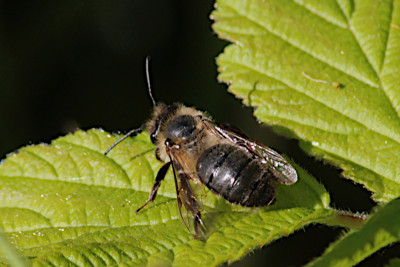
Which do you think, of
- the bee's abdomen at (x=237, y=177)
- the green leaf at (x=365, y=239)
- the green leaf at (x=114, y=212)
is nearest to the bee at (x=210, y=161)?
the bee's abdomen at (x=237, y=177)

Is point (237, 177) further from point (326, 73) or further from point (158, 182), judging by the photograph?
point (326, 73)

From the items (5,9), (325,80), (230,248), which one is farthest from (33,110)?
(230,248)

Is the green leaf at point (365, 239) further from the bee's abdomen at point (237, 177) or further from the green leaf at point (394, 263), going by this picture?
the bee's abdomen at point (237, 177)

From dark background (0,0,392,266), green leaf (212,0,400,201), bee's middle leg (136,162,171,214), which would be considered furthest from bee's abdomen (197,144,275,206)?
dark background (0,0,392,266)

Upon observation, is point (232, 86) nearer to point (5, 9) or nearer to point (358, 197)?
point (358, 197)

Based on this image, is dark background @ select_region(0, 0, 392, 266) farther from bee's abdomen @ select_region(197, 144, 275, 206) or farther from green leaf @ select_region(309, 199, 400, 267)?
green leaf @ select_region(309, 199, 400, 267)

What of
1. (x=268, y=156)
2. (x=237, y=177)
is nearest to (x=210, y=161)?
(x=237, y=177)
